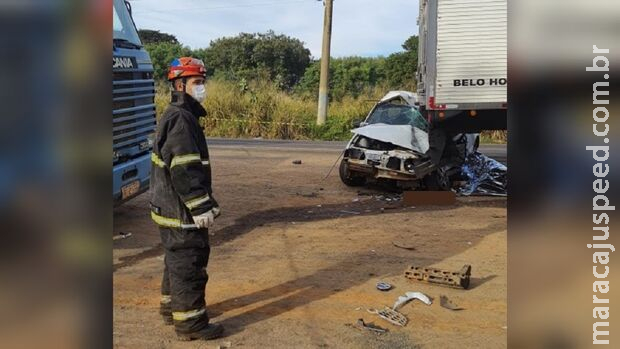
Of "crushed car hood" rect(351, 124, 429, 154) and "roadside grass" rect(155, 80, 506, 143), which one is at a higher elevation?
"roadside grass" rect(155, 80, 506, 143)

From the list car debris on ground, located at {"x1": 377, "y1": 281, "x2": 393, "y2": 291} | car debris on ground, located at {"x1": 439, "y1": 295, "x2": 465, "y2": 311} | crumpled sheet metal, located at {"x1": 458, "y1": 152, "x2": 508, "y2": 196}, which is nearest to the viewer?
car debris on ground, located at {"x1": 439, "y1": 295, "x2": 465, "y2": 311}

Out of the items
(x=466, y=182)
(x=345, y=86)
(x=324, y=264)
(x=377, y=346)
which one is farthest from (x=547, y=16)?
(x=345, y=86)

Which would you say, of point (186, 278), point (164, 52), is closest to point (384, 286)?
point (186, 278)

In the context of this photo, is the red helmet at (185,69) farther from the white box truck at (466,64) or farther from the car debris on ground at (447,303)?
the white box truck at (466,64)

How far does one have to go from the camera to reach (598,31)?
1.70 meters

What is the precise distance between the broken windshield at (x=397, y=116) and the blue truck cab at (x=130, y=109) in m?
5.16

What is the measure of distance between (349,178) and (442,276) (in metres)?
5.98

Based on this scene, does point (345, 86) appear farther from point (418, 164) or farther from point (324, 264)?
point (324, 264)

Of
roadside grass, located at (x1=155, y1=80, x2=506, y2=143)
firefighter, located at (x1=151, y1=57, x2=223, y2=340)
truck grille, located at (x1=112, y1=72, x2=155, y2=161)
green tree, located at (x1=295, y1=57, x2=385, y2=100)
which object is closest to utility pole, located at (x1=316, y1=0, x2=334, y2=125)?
roadside grass, located at (x1=155, y1=80, x2=506, y2=143)

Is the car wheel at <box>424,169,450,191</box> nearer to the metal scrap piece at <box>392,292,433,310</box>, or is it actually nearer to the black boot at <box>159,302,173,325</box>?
the metal scrap piece at <box>392,292,433,310</box>

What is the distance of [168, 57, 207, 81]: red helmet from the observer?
455 centimetres

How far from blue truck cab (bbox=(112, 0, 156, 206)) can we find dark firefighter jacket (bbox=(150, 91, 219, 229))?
1984mm

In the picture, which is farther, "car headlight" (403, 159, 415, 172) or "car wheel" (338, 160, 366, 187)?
"car wheel" (338, 160, 366, 187)

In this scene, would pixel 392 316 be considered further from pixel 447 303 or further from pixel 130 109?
pixel 130 109
